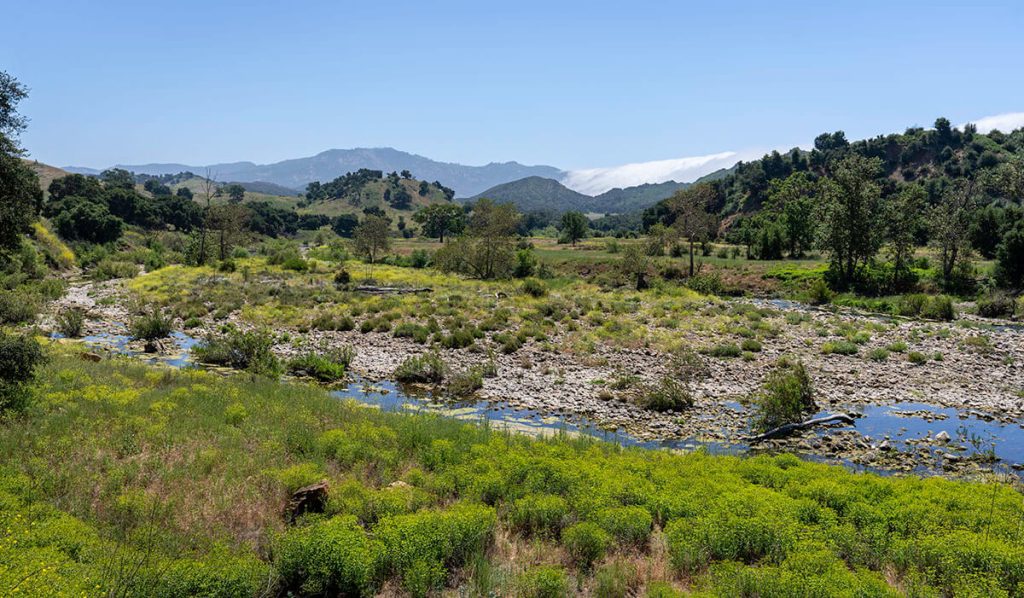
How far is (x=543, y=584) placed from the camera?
7.87 meters

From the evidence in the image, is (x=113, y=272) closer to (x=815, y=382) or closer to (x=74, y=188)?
(x=815, y=382)

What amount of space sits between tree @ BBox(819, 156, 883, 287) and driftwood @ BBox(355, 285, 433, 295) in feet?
121

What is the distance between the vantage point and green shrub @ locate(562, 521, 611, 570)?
9.12 m

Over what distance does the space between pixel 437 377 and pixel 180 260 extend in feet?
192

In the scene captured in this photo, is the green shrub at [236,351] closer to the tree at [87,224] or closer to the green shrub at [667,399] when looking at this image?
the green shrub at [667,399]

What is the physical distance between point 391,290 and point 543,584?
41528 mm

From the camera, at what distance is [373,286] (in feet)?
164

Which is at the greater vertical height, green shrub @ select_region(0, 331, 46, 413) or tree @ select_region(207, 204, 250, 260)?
tree @ select_region(207, 204, 250, 260)

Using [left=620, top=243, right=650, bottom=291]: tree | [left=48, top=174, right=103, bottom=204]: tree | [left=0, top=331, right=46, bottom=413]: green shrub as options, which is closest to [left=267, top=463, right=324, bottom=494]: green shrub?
[left=0, top=331, right=46, bottom=413]: green shrub

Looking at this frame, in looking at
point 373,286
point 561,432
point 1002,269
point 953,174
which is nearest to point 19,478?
point 561,432

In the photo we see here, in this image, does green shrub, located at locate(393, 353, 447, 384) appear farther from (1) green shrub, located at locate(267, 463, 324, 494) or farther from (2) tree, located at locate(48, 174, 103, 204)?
(2) tree, located at locate(48, 174, 103, 204)

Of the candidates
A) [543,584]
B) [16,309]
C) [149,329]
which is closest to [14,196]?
[149,329]

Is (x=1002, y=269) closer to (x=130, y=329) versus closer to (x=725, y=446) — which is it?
(x=725, y=446)

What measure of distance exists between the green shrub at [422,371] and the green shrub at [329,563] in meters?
14.0
